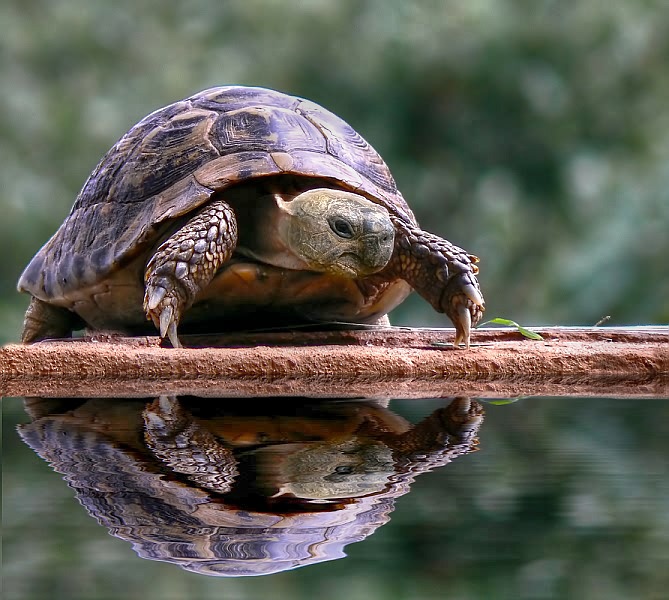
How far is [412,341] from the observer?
2.26 metres

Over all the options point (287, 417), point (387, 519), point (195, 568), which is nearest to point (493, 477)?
point (387, 519)

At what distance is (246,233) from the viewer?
240 centimetres

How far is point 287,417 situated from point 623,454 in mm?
453

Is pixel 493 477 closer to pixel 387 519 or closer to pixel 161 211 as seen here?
pixel 387 519

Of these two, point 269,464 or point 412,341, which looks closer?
point 269,464

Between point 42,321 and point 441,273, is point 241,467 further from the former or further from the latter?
point 42,321

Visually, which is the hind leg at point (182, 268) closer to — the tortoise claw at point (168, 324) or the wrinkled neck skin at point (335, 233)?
the tortoise claw at point (168, 324)

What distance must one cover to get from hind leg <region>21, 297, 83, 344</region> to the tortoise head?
1.14 metres

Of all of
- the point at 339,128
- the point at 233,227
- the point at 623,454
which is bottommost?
the point at 623,454

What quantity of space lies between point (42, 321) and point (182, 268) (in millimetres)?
1074

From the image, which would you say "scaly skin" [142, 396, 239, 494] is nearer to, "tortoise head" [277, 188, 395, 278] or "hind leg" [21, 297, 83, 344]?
"tortoise head" [277, 188, 395, 278]

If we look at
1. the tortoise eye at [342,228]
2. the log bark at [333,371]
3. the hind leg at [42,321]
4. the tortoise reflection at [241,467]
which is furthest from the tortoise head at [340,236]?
the hind leg at [42,321]

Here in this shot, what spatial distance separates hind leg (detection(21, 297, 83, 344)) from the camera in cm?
295

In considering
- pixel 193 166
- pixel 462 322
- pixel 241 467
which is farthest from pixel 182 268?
pixel 241 467
